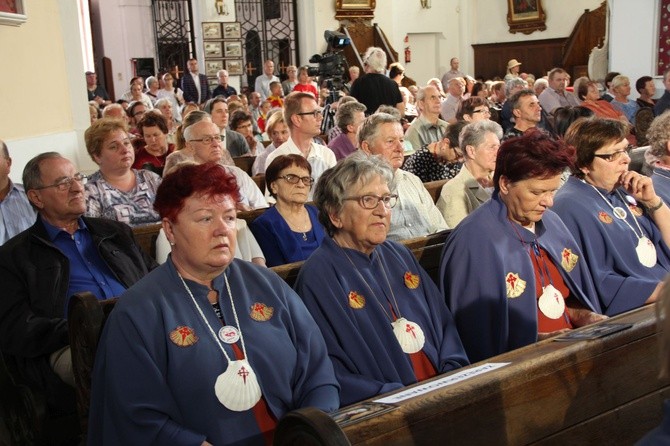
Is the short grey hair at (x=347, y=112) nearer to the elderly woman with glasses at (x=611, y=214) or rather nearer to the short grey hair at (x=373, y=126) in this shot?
the short grey hair at (x=373, y=126)

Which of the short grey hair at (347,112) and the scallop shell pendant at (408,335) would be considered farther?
the short grey hair at (347,112)


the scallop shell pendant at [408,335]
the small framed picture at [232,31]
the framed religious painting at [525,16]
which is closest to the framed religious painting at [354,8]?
the small framed picture at [232,31]

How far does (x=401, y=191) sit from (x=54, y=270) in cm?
183


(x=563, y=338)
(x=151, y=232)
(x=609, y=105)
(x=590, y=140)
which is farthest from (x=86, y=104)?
(x=609, y=105)

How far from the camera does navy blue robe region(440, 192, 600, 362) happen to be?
9.43 feet

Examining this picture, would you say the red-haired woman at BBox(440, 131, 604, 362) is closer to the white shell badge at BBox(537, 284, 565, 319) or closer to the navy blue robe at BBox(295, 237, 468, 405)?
the white shell badge at BBox(537, 284, 565, 319)

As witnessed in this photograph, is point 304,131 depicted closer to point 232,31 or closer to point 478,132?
point 478,132

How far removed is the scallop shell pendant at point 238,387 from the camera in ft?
7.28

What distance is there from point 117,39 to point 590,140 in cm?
1537

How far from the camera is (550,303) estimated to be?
301 cm

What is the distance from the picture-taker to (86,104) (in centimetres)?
586

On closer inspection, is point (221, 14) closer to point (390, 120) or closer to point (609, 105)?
point (609, 105)

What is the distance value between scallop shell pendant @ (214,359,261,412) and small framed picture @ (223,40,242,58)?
46.7 feet

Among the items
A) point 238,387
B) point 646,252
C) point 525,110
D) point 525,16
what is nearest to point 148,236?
point 238,387
